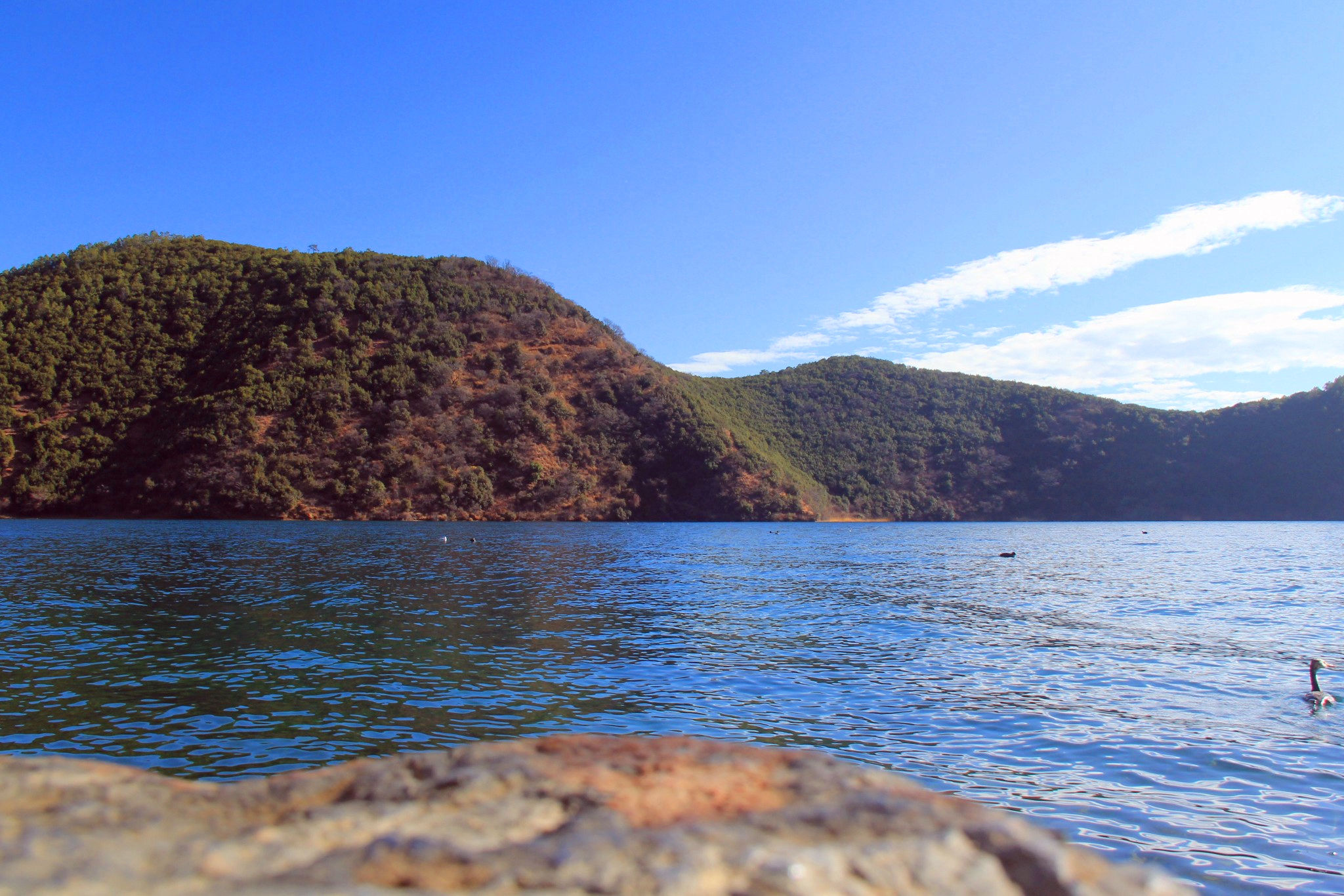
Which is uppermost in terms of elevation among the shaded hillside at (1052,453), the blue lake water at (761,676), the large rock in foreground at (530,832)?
the shaded hillside at (1052,453)

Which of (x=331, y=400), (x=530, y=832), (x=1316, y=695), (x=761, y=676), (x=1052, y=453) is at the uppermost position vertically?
(x=331, y=400)

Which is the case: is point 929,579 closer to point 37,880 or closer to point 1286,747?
point 1286,747

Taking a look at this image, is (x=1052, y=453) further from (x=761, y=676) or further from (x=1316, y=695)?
(x=761, y=676)

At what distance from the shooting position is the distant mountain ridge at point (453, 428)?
225ft

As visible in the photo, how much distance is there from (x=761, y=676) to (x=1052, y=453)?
117m

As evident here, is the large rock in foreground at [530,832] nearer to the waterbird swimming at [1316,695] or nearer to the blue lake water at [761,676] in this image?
the blue lake water at [761,676]

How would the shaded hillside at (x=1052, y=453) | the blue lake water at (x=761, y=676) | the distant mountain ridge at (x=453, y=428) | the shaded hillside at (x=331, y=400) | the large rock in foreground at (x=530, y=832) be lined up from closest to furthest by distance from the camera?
the large rock in foreground at (x=530, y=832), the blue lake water at (x=761, y=676), the shaded hillside at (x=331, y=400), the distant mountain ridge at (x=453, y=428), the shaded hillside at (x=1052, y=453)

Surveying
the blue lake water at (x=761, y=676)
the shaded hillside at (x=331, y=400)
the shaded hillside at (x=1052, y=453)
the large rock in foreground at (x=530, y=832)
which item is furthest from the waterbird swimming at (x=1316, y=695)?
the shaded hillside at (x=1052, y=453)

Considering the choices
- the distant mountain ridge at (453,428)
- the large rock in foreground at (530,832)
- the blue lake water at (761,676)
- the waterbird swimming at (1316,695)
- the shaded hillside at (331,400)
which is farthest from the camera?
the distant mountain ridge at (453,428)

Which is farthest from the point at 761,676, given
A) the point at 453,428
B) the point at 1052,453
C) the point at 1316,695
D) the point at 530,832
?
the point at 1052,453

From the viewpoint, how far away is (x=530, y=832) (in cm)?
275

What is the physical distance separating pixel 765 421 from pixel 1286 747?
111731 millimetres

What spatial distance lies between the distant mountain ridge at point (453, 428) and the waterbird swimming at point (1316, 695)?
2603 inches

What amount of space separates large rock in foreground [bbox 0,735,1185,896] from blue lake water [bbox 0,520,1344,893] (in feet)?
16.4
